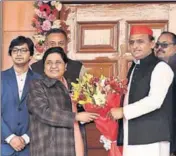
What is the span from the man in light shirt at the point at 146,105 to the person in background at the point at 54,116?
1.06ft

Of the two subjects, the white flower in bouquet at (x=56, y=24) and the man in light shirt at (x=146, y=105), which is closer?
the man in light shirt at (x=146, y=105)

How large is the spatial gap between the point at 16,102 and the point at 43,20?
128 centimetres

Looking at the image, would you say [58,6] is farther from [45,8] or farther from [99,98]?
[99,98]

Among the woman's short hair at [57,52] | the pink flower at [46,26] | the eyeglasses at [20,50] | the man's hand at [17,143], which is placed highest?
the pink flower at [46,26]

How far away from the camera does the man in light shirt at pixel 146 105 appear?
18.7 ft

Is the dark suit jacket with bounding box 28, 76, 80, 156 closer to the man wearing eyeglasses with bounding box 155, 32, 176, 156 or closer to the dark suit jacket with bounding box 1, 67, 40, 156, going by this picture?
the dark suit jacket with bounding box 1, 67, 40, 156

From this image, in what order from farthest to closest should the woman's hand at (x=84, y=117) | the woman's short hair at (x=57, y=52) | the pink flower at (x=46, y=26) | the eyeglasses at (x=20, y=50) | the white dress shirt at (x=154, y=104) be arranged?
the pink flower at (x=46, y=26)
the eyeglasses at (x=20, y=50)
the woman's short hair at (x=57, y=52)
the woman's hand at (x=84, y=117)
the white dress shirt at (x=154, y=104)

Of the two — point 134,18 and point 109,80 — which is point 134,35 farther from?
point 134,18

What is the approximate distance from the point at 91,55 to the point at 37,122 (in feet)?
5.58

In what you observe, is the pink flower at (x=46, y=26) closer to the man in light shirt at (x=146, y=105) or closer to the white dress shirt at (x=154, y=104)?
the man in light shirt at (x=146, y=105)

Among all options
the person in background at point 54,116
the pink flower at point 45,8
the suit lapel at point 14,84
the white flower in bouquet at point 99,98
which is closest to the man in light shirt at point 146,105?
the white flower in bouquet at point 99,98

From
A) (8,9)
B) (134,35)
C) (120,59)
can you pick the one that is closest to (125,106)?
(134,35)

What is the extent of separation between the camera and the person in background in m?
5.74

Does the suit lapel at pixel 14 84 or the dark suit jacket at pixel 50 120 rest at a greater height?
the suit lapel at pixel 14 84
